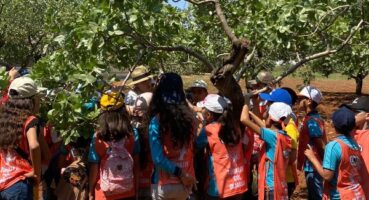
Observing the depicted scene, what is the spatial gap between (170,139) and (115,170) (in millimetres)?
639

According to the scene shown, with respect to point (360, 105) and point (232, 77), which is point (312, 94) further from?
point (232, 77)

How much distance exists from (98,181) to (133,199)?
0.36m

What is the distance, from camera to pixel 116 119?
4723 millimetres

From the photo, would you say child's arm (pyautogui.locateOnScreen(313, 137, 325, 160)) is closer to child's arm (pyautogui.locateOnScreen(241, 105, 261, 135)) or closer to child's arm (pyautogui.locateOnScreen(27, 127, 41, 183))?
child's arm (pyautogui.locateOnScreen(241, 105, 261, 135))

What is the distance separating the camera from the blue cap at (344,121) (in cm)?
465

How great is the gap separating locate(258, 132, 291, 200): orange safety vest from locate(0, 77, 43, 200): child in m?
2.02

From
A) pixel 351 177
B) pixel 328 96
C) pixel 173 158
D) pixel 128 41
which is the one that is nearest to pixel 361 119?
pixel 351 177

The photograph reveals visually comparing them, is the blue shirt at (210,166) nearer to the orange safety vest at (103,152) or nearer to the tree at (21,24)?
the orange safety vest at (103,152)

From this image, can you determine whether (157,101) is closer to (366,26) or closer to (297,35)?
(297,35)

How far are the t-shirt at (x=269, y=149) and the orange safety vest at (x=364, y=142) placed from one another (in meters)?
0.74

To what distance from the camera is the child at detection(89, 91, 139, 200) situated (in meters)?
4.72

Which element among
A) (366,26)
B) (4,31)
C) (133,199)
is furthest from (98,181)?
(4,31)

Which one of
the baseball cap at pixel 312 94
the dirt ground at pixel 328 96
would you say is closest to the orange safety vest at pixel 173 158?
the baseball cap at pixel 312 94

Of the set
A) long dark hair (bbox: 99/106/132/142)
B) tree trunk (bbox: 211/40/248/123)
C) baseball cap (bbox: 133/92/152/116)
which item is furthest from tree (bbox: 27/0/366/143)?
baseball cap (bbox: 133/92/152/116)
